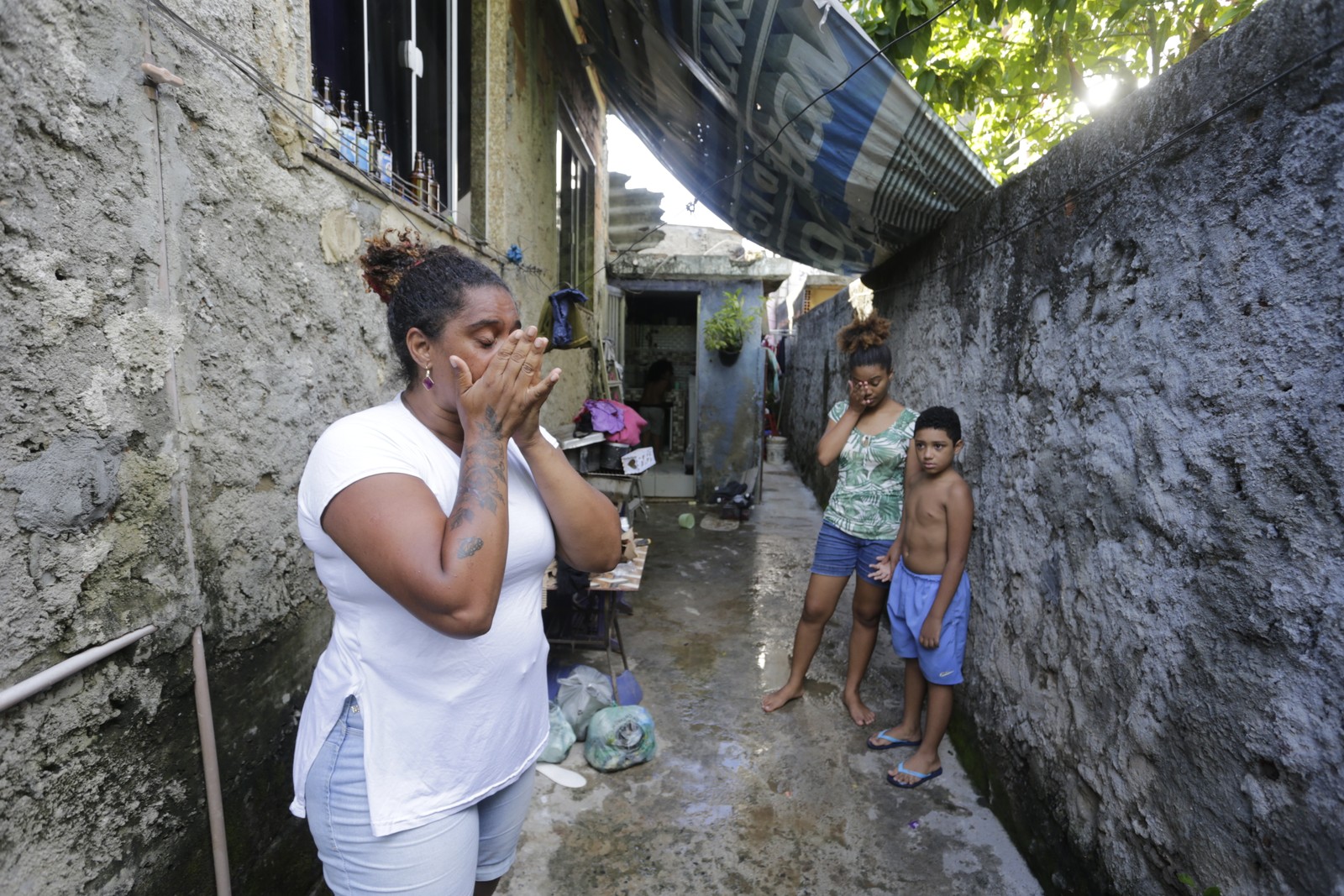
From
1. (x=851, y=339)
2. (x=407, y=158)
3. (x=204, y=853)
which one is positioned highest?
(x=407, y=158)

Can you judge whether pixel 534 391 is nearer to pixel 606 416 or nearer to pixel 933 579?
pixel 933 579

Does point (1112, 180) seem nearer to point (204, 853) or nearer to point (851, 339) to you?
point (851, 339)

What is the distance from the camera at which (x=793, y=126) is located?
9.00 feet

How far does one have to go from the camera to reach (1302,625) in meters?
1.34

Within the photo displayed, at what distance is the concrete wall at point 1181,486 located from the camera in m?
1.33

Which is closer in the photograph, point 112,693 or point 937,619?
point 112,693

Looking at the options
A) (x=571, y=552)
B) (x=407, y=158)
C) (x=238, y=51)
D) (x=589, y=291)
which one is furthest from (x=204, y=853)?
(x=589, y=291)

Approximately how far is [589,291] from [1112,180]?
541cm

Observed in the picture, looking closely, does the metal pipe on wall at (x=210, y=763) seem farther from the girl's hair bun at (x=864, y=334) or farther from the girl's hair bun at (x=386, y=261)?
the girl's hair bun at (x=864, y=334)

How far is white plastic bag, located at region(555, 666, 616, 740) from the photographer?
10.1ft

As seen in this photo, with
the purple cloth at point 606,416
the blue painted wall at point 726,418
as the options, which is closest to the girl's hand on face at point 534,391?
the purple cloth at point 606,416

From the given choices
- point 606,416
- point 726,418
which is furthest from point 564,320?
point 726,418

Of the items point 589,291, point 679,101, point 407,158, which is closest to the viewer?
point 407,158

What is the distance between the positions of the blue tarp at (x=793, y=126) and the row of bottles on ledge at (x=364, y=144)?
49.1 inches
